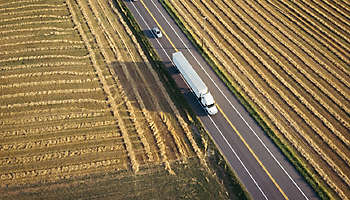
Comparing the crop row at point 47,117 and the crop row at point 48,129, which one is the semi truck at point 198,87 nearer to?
the crop row at point 48,129

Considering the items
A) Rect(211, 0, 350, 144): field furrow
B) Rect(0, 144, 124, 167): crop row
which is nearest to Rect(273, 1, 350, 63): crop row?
Rect(211, 0, 350, 144): field furrow

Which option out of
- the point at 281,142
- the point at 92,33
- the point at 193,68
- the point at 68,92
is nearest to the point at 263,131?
the point at 281,142

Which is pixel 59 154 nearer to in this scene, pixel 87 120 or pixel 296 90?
pixel 87 120

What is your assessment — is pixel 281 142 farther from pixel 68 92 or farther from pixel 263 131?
pixel 68 92

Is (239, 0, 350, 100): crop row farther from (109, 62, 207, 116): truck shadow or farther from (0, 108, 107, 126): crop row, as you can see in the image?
(0, 108, 107, 126): crop row

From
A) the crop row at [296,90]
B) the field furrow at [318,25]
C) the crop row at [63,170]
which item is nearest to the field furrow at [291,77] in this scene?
the crop row at [296,90]
